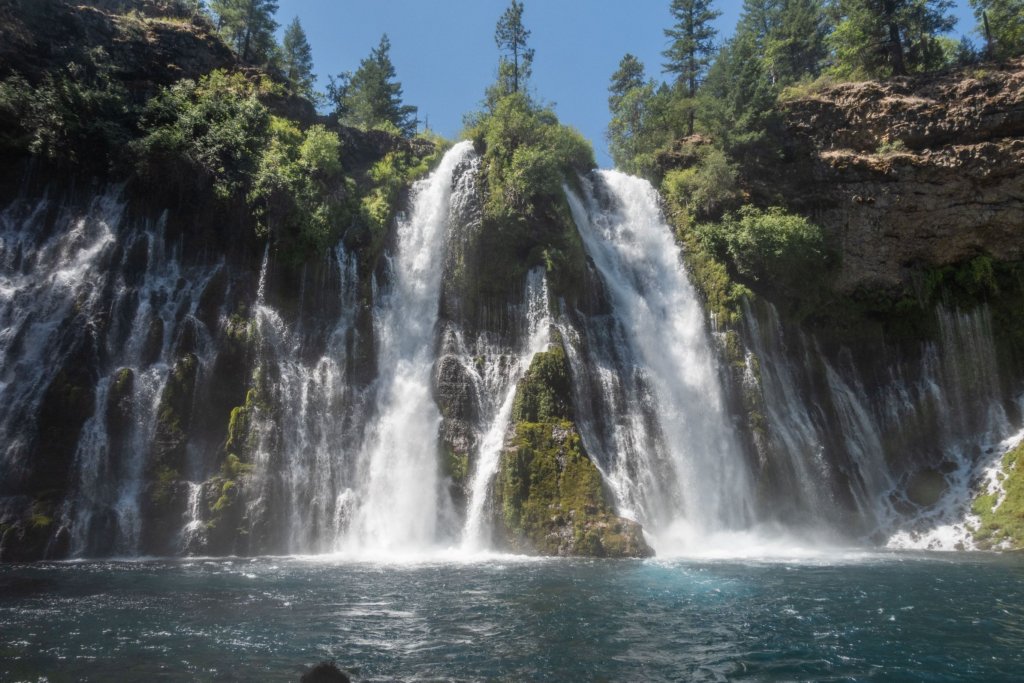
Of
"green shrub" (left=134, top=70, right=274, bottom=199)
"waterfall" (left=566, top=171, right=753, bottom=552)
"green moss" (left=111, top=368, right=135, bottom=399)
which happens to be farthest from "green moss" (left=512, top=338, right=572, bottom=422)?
"green shrub" (left=134, top=70, right=274, bottom=199)

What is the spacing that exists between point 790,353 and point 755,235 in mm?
5077

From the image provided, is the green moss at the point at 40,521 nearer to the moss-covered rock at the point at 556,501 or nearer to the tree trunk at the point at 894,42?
the moss-covered rock at the point at 556,501

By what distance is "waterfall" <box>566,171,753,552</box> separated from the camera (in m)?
19.8

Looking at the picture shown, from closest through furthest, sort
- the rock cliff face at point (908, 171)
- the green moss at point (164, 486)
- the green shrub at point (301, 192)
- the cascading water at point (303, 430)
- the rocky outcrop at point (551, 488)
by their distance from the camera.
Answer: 1. the rocky outcrop at point (551, 488)
2. the green moss at point (164, 486)
3. the cascading water at point (303, 430)
4. the green shrub at point (301, 192)
5. the rock cliff face at point (908, 171)

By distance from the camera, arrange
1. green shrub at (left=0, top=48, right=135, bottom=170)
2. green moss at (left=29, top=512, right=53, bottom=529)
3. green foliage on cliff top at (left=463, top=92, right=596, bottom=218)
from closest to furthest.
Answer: green moss at (left=29, top=512, right=53, bottom=529) < green shrub at (left=0, top=48, right=135, bottom=170) < green foliage on cliff top at (left=463, top=92, right=596, bottom=218)

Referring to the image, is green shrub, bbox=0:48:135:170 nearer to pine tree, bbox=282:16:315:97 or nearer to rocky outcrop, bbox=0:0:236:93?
rocky outcrop, bbox=0:0:236:93

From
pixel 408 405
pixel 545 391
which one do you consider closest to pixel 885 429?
pixel 545 391

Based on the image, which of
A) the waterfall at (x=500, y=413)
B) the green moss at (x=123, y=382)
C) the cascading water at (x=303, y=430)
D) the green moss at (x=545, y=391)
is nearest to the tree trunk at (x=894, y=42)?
the waterfall at (x=500, y=413)

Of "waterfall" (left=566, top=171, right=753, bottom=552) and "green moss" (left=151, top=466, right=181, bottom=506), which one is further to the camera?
"waterfall" (left=566, top=171, right=753, bottom=552)

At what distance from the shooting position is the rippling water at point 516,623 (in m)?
7.38

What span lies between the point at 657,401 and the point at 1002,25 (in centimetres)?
2807

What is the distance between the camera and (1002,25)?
31.3 metres

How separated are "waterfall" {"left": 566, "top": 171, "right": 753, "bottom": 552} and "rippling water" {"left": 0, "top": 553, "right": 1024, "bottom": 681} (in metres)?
5.19

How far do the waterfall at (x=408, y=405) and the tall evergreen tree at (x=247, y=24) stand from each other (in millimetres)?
22820
